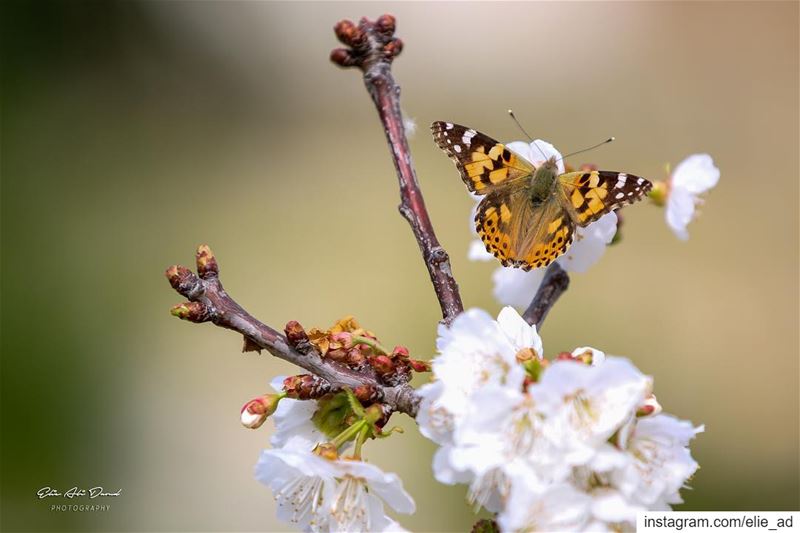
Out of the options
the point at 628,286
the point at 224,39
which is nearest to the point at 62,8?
the point at 224,39

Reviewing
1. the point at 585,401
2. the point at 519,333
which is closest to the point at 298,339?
the point at 519,333

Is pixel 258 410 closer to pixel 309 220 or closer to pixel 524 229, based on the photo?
pixel 524 229

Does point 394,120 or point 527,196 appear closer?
point 394,120

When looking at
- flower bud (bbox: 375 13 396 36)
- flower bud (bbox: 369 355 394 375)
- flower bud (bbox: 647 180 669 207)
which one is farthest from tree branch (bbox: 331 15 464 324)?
flower bud (bbox: 647 180 669 207)

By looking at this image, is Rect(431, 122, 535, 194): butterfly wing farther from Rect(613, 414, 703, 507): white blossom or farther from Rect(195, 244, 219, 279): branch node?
Rect(613, 414, 703, 507): white blossom

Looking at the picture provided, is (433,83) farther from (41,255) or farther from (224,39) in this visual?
(41,255)

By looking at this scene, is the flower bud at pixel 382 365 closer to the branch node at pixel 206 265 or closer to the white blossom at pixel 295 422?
the white blossom at pixel 295 422
